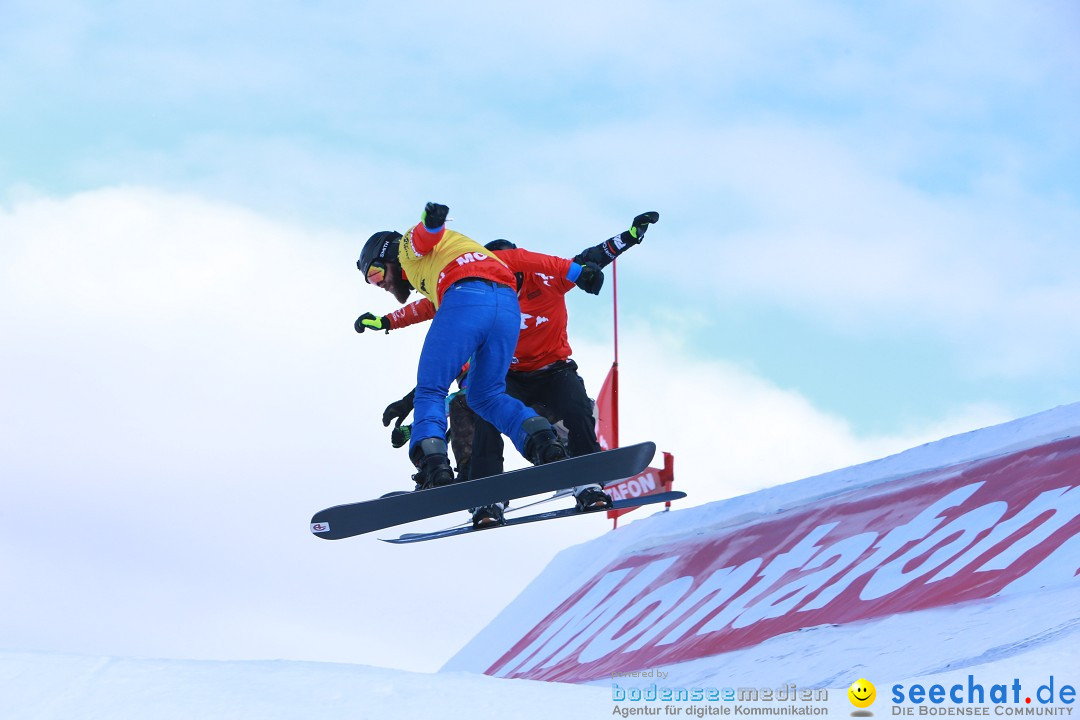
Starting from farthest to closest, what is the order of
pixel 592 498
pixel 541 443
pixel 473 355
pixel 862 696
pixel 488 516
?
pixel 488 516
pixel 592 498
pixel 473 355
pixel 541 443
pixel 862 696

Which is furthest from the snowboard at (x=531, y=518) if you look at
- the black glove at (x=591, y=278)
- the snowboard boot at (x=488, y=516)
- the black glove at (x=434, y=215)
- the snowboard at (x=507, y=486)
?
the black glove at (x=434, y=215)

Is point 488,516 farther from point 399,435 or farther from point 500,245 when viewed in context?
point 500,245

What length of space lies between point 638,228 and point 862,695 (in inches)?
150

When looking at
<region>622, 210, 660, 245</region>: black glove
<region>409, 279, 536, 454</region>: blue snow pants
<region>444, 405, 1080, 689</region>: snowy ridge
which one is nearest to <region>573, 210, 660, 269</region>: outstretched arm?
<region>622, 210, 660, 245</region>: black glove

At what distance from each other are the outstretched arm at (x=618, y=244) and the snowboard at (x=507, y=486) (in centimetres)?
135

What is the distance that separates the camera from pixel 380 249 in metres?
6.58

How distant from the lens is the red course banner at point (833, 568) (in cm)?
581

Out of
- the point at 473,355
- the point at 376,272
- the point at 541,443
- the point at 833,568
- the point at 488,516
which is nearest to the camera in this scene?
the point at 541,443

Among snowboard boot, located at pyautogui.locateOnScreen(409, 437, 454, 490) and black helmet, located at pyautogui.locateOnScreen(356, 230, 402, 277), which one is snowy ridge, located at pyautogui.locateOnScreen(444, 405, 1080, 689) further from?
black helmet, located at pyautogui.locateOnScreen(356, 230, 402, 277)

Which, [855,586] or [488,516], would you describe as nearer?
[855,586]

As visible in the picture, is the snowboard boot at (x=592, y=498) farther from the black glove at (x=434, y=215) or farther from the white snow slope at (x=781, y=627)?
the black glove at (x=434, y=215)

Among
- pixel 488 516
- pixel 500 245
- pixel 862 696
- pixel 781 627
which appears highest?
pixel 500 245

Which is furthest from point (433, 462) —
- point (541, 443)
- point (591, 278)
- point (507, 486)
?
point (591, 278)

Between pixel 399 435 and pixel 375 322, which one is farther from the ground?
pixel 375 322
